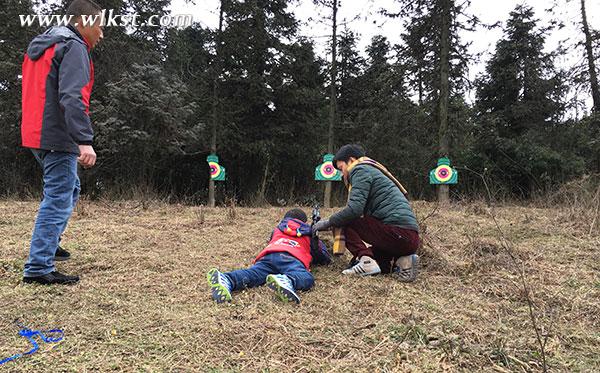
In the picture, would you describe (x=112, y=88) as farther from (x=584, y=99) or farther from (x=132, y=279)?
(x=584, y=99)

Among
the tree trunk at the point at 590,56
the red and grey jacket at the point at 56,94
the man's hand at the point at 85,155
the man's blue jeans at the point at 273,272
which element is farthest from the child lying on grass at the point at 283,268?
the tree trunk at the point at 590,56

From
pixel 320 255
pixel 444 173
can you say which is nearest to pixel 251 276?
pixel 320 255

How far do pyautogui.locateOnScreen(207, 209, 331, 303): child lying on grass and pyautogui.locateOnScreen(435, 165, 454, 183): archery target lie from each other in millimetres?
7159

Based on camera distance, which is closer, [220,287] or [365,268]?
[220,287]

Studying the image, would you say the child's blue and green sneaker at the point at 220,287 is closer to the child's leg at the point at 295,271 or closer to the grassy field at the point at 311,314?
the grassy field at the point at 311,314

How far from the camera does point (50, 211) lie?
7.70ft

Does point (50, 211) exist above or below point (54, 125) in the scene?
below

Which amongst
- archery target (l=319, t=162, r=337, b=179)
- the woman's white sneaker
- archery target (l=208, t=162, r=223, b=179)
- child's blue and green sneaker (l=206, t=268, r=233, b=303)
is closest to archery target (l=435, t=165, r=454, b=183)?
archery target (l=319, t=162, r=337, b=179)

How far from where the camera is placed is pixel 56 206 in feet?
7.79

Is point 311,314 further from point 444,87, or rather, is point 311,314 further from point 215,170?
point 215,170

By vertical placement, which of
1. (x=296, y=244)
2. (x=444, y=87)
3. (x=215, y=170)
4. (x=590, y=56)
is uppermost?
(x=590, y=56)

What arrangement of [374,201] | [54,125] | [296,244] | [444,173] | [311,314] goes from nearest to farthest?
[311,314] → [54,125] → [296,244] → [374,201] → [444,173]

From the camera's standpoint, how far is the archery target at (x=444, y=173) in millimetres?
9336

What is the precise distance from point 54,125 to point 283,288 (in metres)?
1.72
